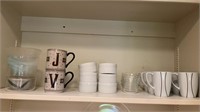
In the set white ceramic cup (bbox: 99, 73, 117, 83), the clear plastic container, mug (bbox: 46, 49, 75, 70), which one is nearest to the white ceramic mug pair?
white ceramic cup (bbox: 99, 73, 117, 83)

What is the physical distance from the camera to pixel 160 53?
91 cm

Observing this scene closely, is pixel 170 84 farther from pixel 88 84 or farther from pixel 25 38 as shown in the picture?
pixel 25 38

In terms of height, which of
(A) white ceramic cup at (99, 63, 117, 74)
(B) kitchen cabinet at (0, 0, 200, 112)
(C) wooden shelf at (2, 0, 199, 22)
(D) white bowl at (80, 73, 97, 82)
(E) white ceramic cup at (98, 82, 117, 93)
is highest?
(C) wooden shelf at (2, 0, 199, 22)

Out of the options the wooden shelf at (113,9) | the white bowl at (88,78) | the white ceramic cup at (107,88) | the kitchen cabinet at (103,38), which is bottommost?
the white ceramic cup at (107,88)

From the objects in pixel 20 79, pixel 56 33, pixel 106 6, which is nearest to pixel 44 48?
pixel 56 33

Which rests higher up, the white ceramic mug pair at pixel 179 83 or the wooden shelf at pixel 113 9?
the wooden shelf at pixel 113 9

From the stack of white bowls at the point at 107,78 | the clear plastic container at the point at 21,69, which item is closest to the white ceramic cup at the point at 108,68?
the stack of white bowls at the point at 107,78

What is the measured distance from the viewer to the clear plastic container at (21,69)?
68cm

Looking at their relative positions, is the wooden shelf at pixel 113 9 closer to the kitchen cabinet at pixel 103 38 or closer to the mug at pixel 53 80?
the kitchen cabinet at pixel 103 38

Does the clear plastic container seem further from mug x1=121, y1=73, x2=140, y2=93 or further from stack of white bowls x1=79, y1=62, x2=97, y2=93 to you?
mug x1=121, y1=73, x2=140, y2=93

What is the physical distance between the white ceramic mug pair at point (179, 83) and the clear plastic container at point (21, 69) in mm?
448

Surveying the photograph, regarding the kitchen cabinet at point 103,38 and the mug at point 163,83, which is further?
the kitchen cabinet at point 103,38

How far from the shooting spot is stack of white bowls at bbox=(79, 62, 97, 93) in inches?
27.5

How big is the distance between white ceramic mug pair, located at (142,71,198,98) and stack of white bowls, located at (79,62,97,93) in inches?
Result: 8.3
